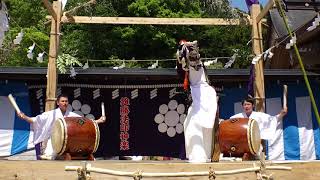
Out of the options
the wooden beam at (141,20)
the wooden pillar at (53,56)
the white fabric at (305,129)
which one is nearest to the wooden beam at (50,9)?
the wooden pillar at (53,56)

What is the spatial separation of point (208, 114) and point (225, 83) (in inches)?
161

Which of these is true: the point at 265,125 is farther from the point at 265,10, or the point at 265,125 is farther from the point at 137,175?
the point at 137,175

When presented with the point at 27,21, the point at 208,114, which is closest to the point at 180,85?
the point at 208,114

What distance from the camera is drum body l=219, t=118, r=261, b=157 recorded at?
4.72 m

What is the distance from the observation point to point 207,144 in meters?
4.88

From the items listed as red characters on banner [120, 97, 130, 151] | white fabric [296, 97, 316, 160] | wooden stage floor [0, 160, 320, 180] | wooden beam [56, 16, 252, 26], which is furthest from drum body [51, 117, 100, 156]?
white fabric [296, 97, 316, 160]

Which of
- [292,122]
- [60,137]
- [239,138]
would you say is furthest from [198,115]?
[292,122]

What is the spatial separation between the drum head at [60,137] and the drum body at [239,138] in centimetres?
165

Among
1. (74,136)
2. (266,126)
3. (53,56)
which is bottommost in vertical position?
(74,136)

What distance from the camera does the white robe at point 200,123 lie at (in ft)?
15.9

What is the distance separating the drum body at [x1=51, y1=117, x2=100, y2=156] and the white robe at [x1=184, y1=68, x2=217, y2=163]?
1.09 metres

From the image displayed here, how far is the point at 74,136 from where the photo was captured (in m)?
4.98

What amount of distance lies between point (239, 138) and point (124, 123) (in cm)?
428

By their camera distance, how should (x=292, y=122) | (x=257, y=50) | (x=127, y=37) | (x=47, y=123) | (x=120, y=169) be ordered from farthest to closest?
(x=127, y=37) < (x=292, y=122) < (x=257, y=50) < (x=47, y=123) < (x=120, y=169)
